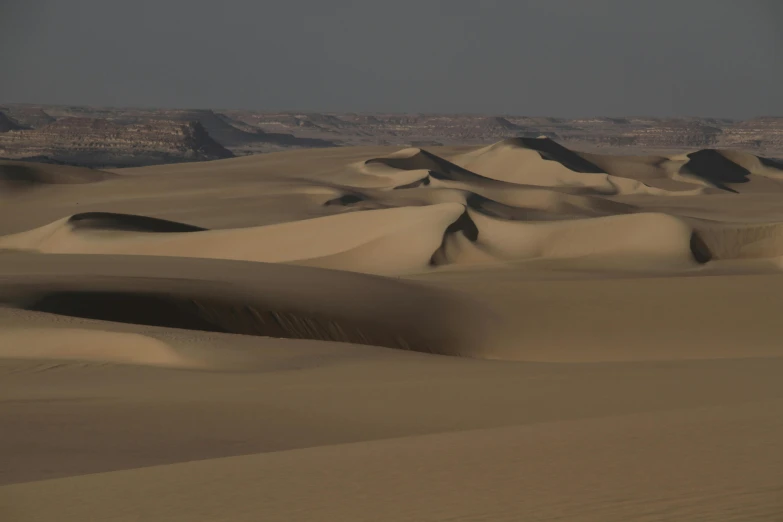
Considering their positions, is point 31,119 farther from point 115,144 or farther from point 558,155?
point 558,155

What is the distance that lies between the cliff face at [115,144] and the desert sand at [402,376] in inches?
3266

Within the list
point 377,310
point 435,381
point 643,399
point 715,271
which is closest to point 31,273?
point 377,310

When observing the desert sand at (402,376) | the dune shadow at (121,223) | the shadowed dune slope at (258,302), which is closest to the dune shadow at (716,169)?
the desert sand at (402,376)

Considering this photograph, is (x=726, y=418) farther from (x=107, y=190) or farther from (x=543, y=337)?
(x=107, y=190)

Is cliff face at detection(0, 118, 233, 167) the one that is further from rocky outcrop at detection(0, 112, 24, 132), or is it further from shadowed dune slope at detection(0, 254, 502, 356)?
shadowed dune slope at detection(0, 254, 502, 356)

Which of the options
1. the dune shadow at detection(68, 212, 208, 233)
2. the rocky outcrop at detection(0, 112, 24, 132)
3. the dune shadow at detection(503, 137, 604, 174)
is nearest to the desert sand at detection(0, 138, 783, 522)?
the dune shadow at detection(68, 212, 208, 233)

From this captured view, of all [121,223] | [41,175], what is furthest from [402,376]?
[41,175]

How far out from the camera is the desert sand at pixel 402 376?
7809 mm

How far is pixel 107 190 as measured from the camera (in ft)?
201

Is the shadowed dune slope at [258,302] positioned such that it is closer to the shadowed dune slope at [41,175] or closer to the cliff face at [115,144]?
the shadowed dune slope at [41,175]

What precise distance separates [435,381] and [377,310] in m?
7.55

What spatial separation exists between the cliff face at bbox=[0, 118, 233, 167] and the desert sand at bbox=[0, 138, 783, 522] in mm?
82959

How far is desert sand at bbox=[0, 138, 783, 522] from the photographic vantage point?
7.81 metres

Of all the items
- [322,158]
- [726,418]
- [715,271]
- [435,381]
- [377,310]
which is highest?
[726,418]
